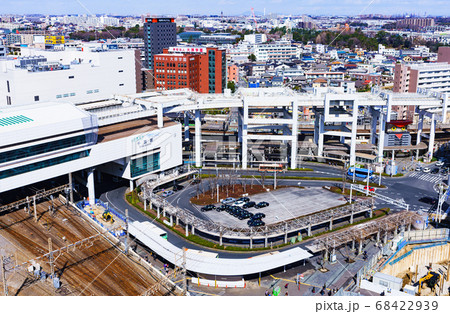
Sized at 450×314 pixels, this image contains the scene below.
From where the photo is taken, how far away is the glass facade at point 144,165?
37.3 meters

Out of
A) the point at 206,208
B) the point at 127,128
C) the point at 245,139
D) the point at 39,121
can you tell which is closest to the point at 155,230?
the point at 206,208

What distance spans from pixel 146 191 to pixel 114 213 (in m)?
3.09

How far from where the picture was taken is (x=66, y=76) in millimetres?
46750

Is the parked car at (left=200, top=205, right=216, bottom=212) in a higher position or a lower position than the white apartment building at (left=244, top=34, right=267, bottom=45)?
lower

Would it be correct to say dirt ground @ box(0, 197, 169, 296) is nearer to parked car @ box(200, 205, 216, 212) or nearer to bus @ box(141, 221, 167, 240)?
bus @ box(141, 221, 167, 240)

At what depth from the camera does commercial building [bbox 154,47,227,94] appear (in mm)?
74375

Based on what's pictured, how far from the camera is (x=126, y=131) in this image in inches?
1484

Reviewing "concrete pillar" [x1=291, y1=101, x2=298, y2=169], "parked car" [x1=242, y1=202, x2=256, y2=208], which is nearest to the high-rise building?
"concrete pillar" [x1=291, y1=101, x2=298, y2=169]

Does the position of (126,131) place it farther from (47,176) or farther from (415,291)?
(415,291)

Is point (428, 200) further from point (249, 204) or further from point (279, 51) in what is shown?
point (279, 51)

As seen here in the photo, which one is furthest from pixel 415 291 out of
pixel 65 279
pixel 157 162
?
pixel 157 162

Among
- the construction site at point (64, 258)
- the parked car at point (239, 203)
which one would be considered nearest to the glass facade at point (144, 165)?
the construction site at point (64, 258)

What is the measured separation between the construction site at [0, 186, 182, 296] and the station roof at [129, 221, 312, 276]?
172 centimetres

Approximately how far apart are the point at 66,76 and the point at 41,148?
18.6 meters
